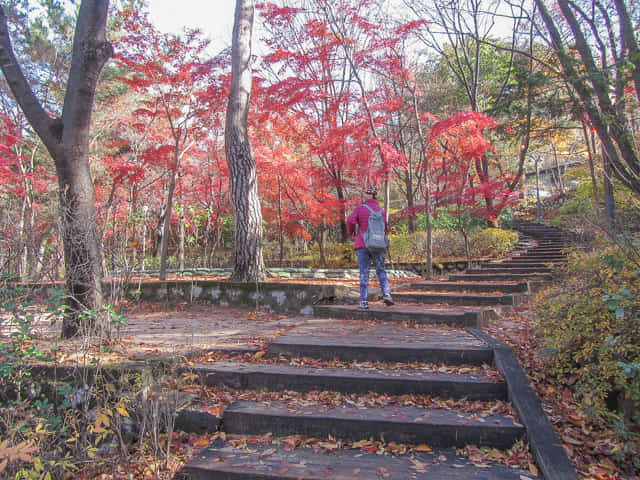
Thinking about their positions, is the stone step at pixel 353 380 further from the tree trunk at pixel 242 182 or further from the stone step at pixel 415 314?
the tree trunk at pixel 242 182

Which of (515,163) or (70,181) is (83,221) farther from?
(515,163)

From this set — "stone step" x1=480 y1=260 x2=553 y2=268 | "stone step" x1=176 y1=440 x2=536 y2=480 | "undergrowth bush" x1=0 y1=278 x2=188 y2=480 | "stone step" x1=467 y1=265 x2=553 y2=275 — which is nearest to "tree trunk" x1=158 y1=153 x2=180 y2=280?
"undergrowth bush" x1=0 y1=278 x2=188 y2=480

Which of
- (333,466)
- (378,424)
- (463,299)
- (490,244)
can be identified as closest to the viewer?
(333,466)

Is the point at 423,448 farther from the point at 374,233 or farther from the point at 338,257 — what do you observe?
the point at 338,257

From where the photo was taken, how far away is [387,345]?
12.0ft

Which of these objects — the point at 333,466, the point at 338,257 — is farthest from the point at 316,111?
the point at 333,466

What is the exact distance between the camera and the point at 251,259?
6906 millimetres

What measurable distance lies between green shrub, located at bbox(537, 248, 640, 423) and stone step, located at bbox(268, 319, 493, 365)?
62 cm

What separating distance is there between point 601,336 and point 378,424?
1729 millimetres

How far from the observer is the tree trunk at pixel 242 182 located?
22.7 feet

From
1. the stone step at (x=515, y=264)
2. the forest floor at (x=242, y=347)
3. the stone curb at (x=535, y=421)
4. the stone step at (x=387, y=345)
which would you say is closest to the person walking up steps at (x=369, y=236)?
the stone step at (x=387, y=345)

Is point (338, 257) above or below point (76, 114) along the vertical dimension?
below

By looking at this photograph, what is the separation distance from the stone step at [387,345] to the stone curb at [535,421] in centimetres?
31

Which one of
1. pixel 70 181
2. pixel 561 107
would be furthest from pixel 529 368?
pixel 561 107
